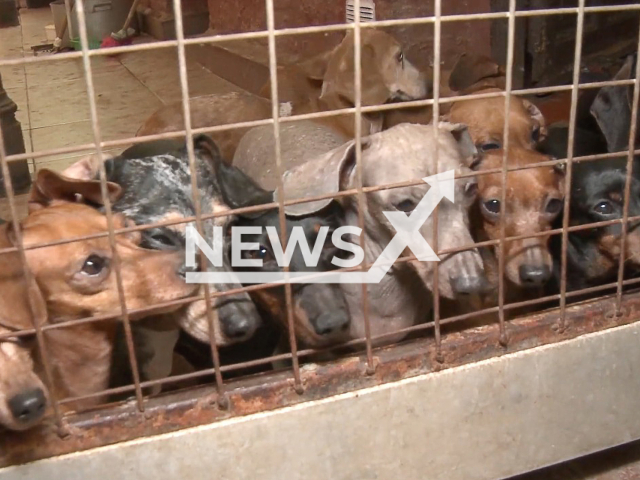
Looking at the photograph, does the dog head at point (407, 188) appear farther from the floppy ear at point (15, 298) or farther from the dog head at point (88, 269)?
the floppy ear at point (15, 298)

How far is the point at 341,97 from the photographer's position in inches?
110

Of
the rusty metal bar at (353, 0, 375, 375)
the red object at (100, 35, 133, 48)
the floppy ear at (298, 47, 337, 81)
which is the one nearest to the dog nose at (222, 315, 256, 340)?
the rusty metal bar at (353, 0, 375, 375)

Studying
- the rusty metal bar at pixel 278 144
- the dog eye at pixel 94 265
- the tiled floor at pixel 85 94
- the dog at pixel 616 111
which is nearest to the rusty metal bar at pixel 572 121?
the rusty metal bar at pixel 278 144

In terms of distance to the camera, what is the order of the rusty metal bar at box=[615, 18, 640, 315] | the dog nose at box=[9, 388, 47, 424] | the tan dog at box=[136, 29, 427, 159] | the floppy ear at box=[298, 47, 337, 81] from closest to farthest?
1. the dog nose at box=[9, 388, 47, 424]
2. the rusty metal bar at box=[615, 18, 640, 315]
3. the tan dog at box=[136, 29, 427, 159]
4. the floppy ear at box=[298, 47, 337, 81]

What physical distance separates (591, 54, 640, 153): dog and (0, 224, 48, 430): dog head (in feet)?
5.38

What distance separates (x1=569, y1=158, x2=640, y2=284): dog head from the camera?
6.40 feet

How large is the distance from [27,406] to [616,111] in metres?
1.79

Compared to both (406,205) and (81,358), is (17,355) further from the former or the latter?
(406,205)

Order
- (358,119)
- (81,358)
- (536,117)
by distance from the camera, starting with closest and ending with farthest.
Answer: (358,119) < (81,358) < (536,117)

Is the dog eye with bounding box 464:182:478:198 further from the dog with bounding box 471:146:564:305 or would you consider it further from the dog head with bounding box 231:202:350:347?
the dog head with bounding box 231:202:350:347

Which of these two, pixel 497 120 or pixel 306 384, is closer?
pixel 306 384

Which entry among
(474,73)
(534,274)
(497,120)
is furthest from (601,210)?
(474,73)

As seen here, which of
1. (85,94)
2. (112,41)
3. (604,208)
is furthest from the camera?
(112,41)

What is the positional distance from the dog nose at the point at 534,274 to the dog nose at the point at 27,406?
1.09 metres
